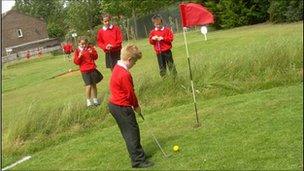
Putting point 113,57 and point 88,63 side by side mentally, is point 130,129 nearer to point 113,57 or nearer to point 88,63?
point 88,63

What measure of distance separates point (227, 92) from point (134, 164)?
446 cm

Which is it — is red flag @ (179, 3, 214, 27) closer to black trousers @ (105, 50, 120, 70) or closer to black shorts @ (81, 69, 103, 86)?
black shorts @ (81, 69, 103, 86)

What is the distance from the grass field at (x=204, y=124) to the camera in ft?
24.8

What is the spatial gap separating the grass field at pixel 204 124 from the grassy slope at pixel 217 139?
1 cm

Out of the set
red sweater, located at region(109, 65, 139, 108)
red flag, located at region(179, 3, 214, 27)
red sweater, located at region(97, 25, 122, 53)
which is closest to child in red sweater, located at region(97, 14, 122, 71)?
red sweater, located at region(97, 25, 122, 53)

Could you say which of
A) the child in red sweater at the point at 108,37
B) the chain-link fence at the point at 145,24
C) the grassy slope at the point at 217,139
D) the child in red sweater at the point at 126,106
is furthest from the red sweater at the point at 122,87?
the chain-link fence at the point at 145,24

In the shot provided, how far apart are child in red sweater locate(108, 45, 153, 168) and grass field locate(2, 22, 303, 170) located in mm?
298

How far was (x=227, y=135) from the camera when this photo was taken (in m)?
8.43

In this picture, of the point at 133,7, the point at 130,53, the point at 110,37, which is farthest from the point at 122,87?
the point at 133,7

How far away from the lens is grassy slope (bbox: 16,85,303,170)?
7234 mm

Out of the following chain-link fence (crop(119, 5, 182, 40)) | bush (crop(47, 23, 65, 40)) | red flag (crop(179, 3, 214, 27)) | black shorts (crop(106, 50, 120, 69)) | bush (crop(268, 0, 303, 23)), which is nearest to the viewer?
red flag (crop(179, 3, 214, 27))

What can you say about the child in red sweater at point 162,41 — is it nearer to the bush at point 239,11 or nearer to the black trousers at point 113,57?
the black trousers at point 113,57

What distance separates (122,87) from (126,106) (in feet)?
0.94

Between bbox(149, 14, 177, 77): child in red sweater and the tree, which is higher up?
the tree
